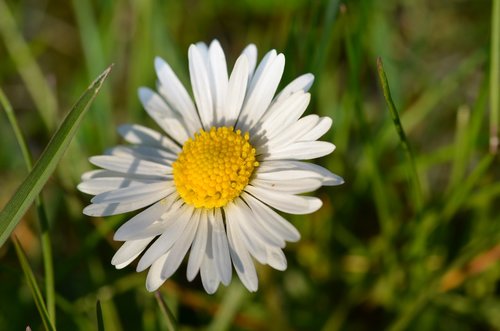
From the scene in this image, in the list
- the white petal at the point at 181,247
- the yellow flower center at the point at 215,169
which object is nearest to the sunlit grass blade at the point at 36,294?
the white petal at the point at 181,247

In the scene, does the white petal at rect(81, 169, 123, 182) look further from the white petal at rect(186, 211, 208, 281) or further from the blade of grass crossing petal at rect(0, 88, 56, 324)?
the white petal at rect(186, 211, 208, 281)

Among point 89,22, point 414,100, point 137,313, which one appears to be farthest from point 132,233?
point 414,100

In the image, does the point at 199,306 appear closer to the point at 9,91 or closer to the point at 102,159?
the point at 102,159

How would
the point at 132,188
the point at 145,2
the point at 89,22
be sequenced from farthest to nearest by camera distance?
1. the point at 89,22
2. the point at 145,2
3. the point at 132,188

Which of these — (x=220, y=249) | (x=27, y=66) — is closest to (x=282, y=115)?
(x=220, y=249)

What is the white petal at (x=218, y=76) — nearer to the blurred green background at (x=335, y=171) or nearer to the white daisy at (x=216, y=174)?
the white daisy at (x=216, y=174)
